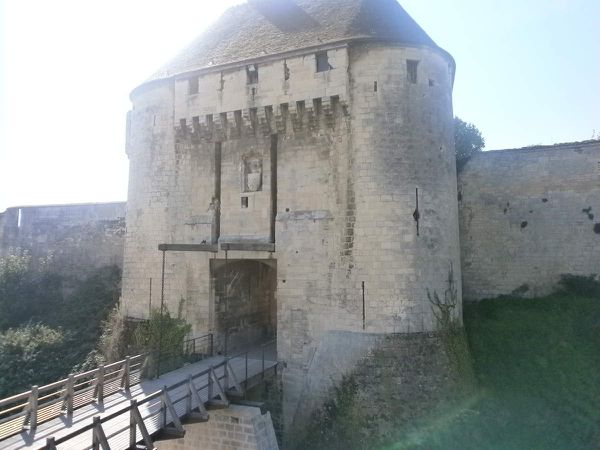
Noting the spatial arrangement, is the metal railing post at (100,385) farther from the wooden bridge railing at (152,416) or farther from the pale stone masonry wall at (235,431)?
the pale stone masonry wall at (235,431)

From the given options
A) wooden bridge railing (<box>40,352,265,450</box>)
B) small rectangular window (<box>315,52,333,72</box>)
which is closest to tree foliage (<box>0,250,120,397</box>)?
wooden bridge railing (<box>40,352,265,450</box>)

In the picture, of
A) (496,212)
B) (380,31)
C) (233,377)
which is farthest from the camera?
(496,212)

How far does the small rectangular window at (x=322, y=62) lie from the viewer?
34.2 ft

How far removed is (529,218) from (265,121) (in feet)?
26.2

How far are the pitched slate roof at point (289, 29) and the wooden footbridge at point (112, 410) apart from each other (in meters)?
7.63

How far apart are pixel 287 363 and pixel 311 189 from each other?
395cm

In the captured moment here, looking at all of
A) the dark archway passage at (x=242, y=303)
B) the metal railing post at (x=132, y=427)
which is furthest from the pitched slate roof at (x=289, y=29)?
the metal railing post at (x=132, y=427)

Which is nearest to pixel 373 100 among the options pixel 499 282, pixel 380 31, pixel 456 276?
pixel 380 31

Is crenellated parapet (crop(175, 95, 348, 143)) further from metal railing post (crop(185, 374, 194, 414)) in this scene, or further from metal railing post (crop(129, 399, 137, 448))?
metal railing post (crop(129, 399, 137, 448))

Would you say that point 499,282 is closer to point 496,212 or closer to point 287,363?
point 496,212

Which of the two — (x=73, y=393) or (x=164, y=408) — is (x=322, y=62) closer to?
(x=164, y=408)

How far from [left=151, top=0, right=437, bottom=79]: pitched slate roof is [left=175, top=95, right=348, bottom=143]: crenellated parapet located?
4.44ft

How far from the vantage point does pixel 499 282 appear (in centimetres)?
1291

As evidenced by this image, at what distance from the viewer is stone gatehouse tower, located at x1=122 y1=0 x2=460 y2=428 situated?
9.73 meters
